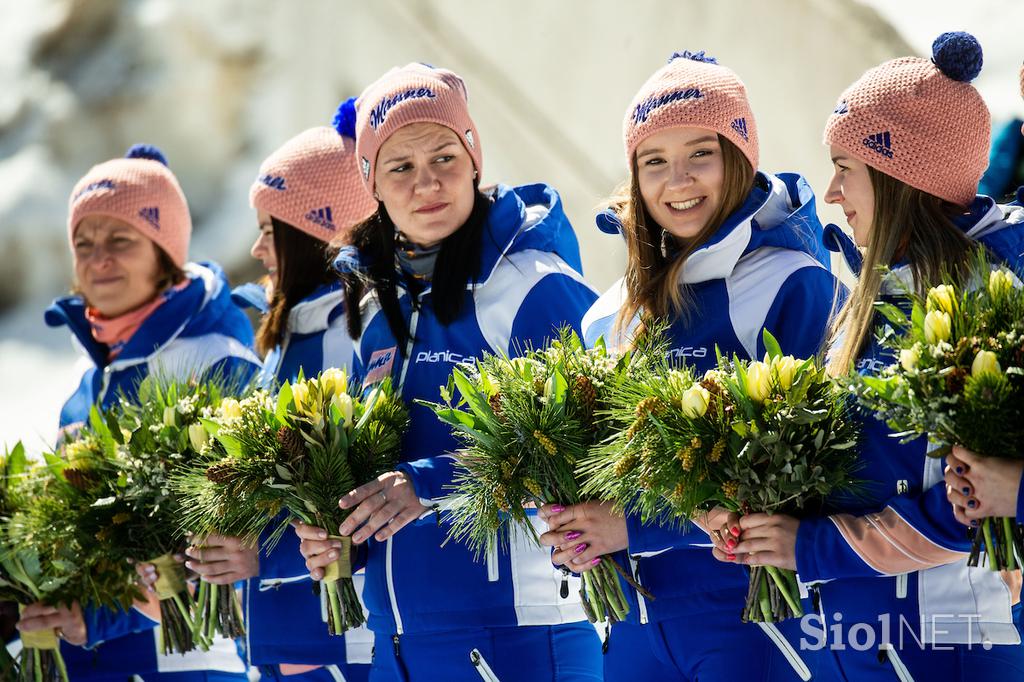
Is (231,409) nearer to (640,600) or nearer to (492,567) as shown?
(492,567)

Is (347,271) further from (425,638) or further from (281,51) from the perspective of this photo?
(281,51)

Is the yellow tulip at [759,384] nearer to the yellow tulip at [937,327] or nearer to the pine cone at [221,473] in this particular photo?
the yellow tulip at [937,327]

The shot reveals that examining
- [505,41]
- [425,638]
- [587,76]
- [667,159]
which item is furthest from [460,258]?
[505,41]

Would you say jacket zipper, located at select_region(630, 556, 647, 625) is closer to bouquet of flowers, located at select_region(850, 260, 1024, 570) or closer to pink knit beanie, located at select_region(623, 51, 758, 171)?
bouquet of flowers, located at select_region(850, 260, 1024, 570)

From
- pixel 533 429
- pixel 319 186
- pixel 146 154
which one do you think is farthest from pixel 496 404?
pixel 146 154

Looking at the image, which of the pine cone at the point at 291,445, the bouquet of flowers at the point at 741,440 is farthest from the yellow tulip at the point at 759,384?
the pine cone at the point at 291,445

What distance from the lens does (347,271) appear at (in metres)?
3.58

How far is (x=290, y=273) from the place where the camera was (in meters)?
4.06

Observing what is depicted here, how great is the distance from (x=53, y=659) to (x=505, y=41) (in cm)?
389

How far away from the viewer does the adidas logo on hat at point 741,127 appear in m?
3.09

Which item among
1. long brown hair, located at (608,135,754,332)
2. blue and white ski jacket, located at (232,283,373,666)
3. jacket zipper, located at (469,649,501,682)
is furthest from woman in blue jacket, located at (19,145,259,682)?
long brown hair, located at (608,135,754,332)

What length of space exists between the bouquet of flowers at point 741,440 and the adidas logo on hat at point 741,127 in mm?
696

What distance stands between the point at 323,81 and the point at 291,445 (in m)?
4.96

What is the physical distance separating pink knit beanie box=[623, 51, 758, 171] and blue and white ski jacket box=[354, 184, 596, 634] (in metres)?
0.40
